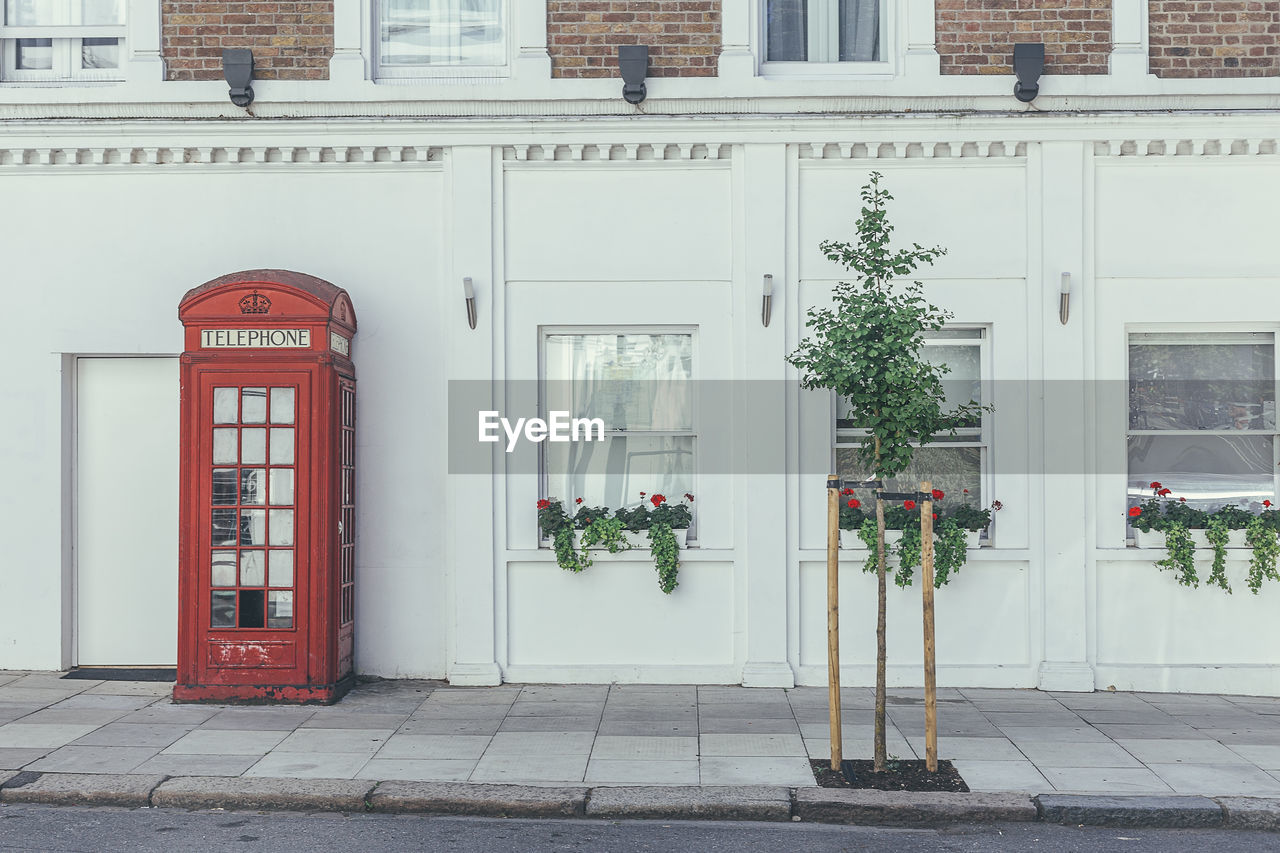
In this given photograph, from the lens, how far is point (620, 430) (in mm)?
9320

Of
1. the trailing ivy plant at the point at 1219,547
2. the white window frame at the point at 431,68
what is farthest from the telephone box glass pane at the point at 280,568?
the trailing ivy plant at the point at 1219,547

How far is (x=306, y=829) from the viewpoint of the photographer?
5984 millimetres

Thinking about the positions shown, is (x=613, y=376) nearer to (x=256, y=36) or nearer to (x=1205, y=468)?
(x=256, y=36)

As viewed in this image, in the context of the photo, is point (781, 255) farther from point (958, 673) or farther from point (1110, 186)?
point (958, 673)

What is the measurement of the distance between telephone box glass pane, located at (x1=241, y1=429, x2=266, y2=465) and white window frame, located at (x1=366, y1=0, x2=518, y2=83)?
10.2 ft

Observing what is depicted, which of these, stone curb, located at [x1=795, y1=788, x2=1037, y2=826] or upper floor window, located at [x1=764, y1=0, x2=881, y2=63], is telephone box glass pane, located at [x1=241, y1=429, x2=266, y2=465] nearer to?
stone curb, located at [x1=795, y1=788, x2=1037, y2=826]

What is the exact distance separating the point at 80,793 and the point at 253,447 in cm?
280

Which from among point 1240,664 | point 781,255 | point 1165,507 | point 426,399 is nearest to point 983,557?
point 1165,507

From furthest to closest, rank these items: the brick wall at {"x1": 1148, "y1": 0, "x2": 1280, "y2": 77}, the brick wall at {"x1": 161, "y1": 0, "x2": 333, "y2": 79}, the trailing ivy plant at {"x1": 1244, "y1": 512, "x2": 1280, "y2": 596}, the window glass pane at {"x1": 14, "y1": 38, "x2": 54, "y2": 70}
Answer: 1. the window glass pane at {"x1": 14, "y1": 38, "x2": 54, "y2": 70}
2. the brick wall at {"x1": 161, "y1": 0, "x2": 333, "y2": 79}
3. the brick wall at {"x1": 1148, "y1": 0, "x2": 1280, "y2": 77}
4. the trailing ivy plant at {"x1": 1244, "y1": 512, "x2": 1280, "y2": 596}

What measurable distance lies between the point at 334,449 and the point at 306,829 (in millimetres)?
3169

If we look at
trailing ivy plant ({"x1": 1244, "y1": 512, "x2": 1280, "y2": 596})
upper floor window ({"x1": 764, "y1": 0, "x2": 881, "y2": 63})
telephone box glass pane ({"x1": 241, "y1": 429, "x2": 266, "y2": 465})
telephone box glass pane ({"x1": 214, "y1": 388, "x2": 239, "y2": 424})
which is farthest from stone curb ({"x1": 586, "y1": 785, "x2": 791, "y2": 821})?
upper floor window ({"x1": 764, "y1": 0, "x2": 881, "y2": 63})

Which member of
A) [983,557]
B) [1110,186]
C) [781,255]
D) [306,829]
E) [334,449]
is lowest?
[306,829]

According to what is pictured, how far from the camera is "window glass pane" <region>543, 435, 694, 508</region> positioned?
9.32 meters

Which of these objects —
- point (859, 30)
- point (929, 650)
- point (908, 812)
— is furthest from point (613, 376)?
point (908, 812)
